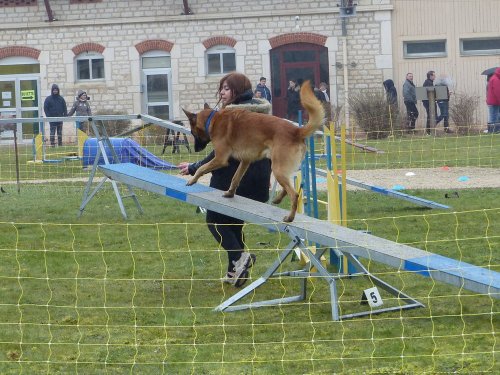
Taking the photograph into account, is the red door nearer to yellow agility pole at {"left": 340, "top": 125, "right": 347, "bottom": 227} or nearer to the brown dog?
yellow agility pole at {"left": 340, "top": 125, "right": 347, "bottom": 227}

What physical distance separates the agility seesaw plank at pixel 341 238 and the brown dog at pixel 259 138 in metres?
0.17

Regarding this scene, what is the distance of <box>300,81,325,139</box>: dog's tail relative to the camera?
8.45 m

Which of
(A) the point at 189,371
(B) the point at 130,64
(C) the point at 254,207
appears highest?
(B) the point at 130,64

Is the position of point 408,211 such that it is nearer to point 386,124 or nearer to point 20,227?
point 20,227

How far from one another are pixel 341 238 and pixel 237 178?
52.7 inches

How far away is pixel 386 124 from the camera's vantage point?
29.0 meters

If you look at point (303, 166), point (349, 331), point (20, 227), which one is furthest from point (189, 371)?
point (20, 227)

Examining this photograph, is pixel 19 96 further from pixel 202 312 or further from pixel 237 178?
pixel 202 312

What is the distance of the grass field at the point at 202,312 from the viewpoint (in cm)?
→ 692

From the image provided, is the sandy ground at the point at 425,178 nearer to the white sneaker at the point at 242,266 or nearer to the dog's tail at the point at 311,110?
the white sneaker at the point at 242,266

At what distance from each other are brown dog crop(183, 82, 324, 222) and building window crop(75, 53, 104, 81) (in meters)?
27.3

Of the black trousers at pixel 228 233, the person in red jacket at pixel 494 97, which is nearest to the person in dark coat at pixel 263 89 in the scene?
the person in red jacket at pixel 494 97

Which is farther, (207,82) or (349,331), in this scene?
(207,82)

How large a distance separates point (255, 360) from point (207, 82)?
1141 inches
